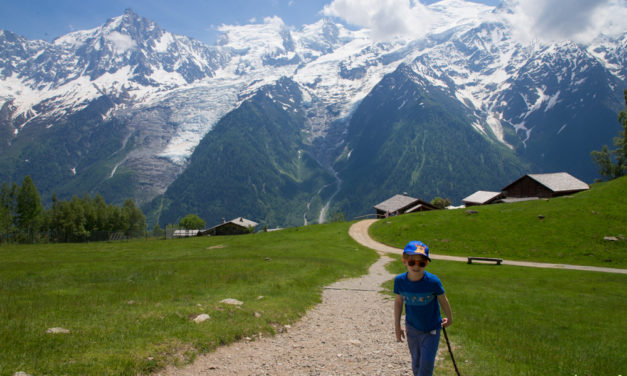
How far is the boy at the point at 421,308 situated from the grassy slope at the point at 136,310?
7.69 metres

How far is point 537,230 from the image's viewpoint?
2069 inches

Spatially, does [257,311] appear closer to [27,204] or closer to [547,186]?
[547,186]

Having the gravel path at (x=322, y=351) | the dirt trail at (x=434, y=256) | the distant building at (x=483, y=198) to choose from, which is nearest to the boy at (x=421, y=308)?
the gravel path at (x=322, y=351)

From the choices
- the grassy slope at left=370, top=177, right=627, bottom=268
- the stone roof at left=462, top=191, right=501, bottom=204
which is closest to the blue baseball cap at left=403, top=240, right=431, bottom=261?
the grassy slope at left=370, top=177, right=627, bottom=268

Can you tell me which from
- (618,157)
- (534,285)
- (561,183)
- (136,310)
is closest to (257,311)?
(136,310)

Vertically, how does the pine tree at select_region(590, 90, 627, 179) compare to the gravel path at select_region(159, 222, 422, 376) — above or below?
above

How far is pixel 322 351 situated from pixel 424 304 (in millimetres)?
6441

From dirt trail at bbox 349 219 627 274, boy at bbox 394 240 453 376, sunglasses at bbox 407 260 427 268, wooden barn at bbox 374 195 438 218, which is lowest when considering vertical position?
dirt trail at bbox 349 219 627 274

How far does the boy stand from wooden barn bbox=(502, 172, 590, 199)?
9418 cm

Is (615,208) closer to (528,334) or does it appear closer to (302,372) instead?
(528,334)

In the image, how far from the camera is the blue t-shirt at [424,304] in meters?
7.96

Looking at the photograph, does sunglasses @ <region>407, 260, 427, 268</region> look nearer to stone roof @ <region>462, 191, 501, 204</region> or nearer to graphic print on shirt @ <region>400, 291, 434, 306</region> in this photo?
graphic print on shirt @ <region>400, 291, 434, 306</region>

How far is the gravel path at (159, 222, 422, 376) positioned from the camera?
10.9 meters

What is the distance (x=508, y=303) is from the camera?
71.4ft
